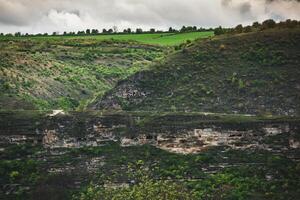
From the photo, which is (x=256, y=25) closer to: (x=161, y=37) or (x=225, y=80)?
(x=225, y=80)

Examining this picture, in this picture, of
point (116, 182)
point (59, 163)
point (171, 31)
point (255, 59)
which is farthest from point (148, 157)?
point (171, 31)

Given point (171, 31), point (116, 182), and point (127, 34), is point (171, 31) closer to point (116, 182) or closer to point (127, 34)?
point (127, 34)

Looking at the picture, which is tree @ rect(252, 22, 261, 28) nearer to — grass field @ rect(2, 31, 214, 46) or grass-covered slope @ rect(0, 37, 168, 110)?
grass-covered slope @ rect(0, 37, 168, 110)

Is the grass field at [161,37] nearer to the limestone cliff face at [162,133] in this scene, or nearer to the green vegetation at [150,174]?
the limestone cliff face at [162,133]

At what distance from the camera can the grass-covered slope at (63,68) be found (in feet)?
184

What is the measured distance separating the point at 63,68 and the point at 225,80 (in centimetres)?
2443

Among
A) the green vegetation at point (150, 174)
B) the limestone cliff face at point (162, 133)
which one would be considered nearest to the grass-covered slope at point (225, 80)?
the limestone cliff face at point (162, 133)

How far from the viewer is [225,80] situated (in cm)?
5166

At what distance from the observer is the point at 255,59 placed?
178 feet

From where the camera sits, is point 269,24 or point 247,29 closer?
point 269,24

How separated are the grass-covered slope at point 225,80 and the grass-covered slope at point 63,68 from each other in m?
7.79

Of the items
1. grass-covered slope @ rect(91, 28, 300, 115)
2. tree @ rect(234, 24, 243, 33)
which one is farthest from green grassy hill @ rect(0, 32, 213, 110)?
tree @ rect(234, 24, 243, 33)

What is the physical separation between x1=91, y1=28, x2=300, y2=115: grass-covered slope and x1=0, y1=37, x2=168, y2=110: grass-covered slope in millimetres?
7789

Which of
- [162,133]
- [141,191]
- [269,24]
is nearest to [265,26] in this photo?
[269,24]
